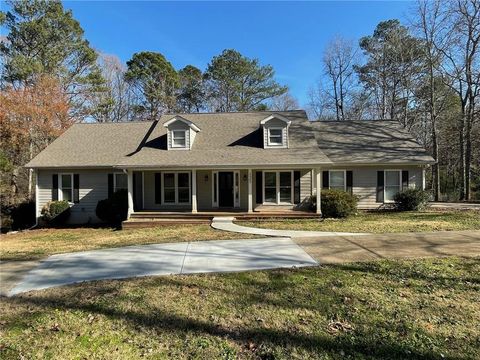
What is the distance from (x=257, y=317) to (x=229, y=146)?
13.4m

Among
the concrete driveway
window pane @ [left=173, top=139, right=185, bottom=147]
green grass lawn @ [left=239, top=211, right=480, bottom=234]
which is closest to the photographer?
the concrete driveway

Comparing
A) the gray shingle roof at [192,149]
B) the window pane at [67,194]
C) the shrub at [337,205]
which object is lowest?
the shrub at [337,205]

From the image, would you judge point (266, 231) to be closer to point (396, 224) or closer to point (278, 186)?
point (396, 224)

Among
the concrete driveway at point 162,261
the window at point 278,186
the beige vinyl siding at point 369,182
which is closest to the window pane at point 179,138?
the window at point 278,186

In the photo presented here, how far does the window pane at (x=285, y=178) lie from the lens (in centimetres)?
1691

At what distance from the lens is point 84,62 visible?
2916 cm

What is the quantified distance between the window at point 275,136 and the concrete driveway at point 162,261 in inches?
330

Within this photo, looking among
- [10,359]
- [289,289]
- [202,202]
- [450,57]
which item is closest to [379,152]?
[202,202]

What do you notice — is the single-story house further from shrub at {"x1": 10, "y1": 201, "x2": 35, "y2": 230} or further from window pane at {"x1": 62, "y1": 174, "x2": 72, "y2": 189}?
shrub at {"x1": 10, "y1": 201, "x2": 35, "y2": 230}

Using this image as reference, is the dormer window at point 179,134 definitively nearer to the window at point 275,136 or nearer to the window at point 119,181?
the window at point 119,181

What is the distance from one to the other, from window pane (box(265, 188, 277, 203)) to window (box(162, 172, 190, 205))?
4056mm


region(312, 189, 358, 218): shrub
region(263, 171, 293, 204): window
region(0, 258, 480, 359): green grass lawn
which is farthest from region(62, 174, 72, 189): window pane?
region(0, 258, 480, 359): green grass lawn

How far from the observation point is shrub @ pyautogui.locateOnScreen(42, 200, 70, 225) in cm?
1725

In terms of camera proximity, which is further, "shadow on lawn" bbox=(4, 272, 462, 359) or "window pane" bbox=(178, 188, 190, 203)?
"window pane" bbox=(178, 188, 190, 203)
